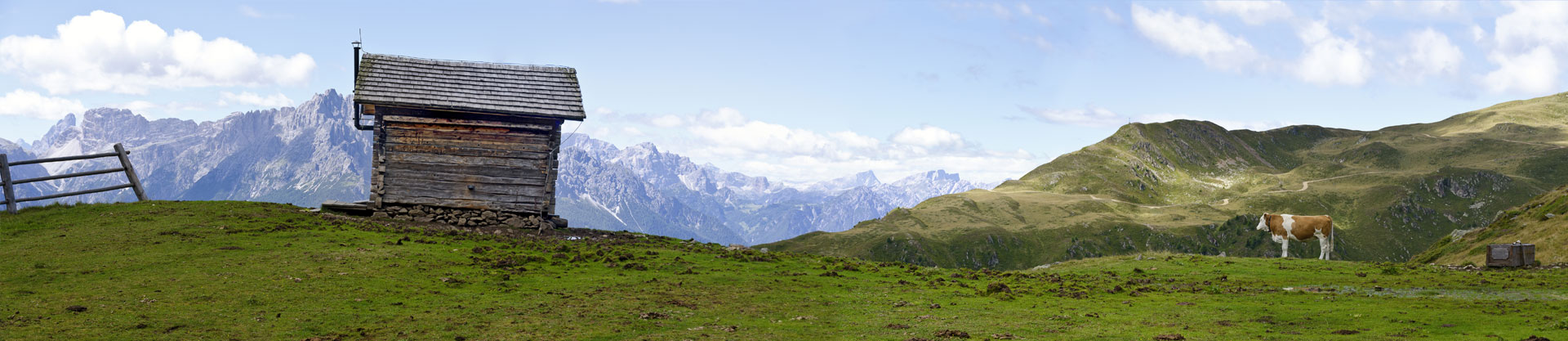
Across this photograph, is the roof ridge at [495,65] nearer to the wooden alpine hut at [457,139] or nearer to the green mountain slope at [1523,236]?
the wooden alpine hut at [457,139]

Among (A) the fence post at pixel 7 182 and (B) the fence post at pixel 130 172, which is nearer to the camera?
(A) the fence post at pixel 7 182

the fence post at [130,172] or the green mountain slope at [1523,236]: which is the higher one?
the fence post at [130,172]

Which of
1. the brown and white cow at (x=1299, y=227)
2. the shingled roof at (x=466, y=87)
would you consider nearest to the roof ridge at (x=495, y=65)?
the shingled roof at (x=466, y=87)

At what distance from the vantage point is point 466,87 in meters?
42.8

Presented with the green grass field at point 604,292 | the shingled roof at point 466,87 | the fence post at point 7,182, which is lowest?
the green grass field at point 604,292

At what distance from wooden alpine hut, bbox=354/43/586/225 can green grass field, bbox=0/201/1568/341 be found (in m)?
4.71

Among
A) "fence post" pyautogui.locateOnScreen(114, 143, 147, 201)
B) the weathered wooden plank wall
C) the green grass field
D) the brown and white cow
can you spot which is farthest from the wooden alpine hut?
the brown and white cow

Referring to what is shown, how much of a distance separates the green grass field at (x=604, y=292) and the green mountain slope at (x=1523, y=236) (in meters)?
5.59

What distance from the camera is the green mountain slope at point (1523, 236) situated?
118ft

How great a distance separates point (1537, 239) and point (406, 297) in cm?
4475

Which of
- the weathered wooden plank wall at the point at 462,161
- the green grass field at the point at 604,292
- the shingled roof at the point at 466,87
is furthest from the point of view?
the shingled roof at the point at 466,87

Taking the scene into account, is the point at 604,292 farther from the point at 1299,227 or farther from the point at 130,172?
the point at 1299,227

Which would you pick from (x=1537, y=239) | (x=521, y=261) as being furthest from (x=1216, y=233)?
(x=521, y=261)

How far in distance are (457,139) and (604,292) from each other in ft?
68.8
